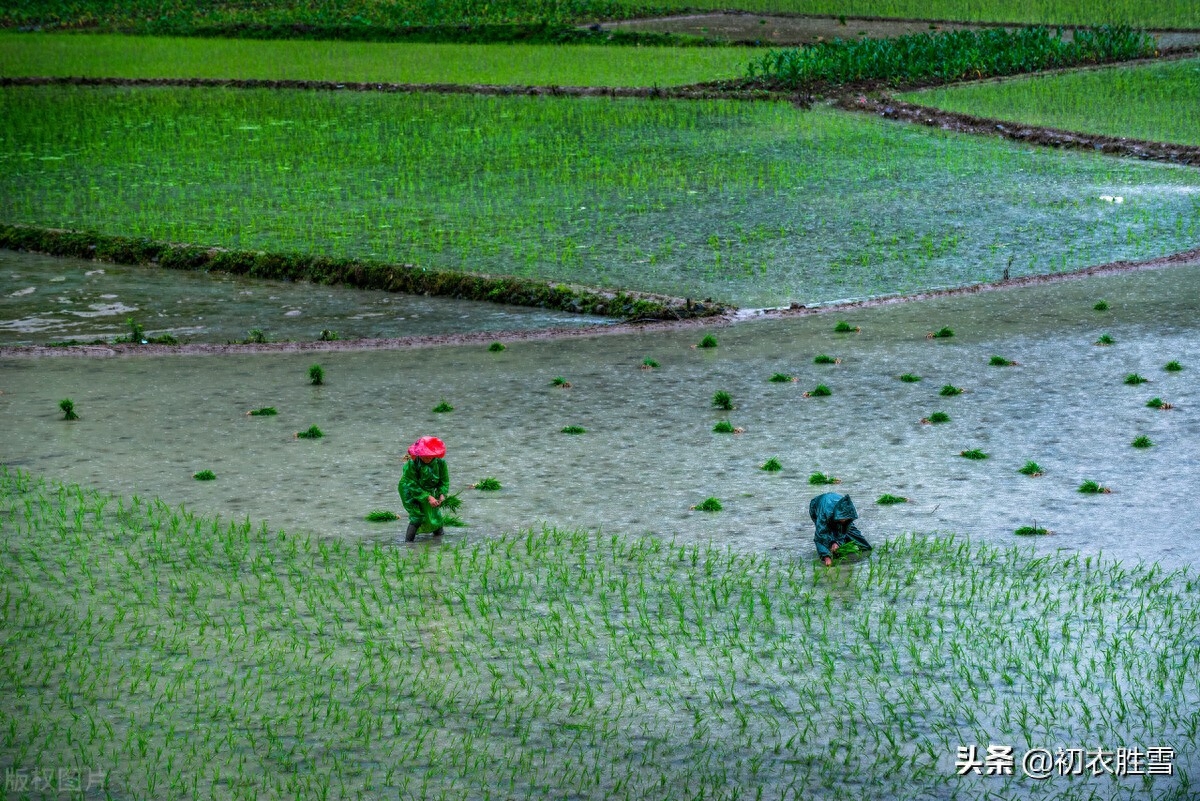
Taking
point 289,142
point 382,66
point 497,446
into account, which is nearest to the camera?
point 497,446

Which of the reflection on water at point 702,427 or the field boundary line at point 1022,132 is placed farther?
the field boundary line at point 1022,132

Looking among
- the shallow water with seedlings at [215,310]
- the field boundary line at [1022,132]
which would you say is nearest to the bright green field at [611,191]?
the field boundary line at [1022,132]

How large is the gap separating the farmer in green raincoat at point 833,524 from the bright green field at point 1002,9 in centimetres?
3010

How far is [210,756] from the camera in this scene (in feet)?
18.3

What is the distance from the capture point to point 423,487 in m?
7.99

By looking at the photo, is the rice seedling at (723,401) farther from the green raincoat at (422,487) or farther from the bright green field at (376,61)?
the bright green field at (376,61)

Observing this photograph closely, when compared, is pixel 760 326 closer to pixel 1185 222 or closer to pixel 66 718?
pixel 1185 222

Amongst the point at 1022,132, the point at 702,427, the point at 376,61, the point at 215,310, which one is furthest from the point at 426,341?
the point at 376,61

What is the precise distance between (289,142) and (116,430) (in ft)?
46.6

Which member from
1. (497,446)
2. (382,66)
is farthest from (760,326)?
(382,66)

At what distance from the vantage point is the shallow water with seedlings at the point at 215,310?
14117mm

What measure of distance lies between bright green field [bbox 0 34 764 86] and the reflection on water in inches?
679

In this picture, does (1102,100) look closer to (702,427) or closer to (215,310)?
(215,310)

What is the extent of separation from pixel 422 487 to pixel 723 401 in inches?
130
